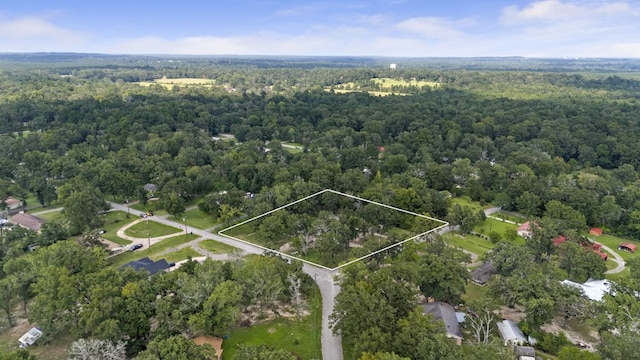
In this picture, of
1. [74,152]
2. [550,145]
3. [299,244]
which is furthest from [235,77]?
[299,244]

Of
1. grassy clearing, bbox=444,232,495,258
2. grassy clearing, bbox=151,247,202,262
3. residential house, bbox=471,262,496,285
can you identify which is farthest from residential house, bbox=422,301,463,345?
grassy clearing, bbox=151,247,202,262

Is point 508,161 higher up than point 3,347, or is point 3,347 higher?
point 508,161

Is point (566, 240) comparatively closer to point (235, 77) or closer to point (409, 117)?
point (409, 117)

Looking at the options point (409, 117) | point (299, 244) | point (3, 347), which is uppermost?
point (409, 117)

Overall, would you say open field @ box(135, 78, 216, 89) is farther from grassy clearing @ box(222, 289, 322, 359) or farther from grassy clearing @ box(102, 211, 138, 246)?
grassy clearing @ box(222, 289, 322, 359)

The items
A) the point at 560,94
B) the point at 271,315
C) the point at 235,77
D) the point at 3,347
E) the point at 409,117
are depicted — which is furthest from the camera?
the point at 235,77

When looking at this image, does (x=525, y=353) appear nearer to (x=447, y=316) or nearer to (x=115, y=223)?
(x=447, y=316)

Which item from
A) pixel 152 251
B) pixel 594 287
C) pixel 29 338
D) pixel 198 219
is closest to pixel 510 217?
pixel 594 287

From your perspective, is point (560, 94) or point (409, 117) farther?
point (560, 94)
